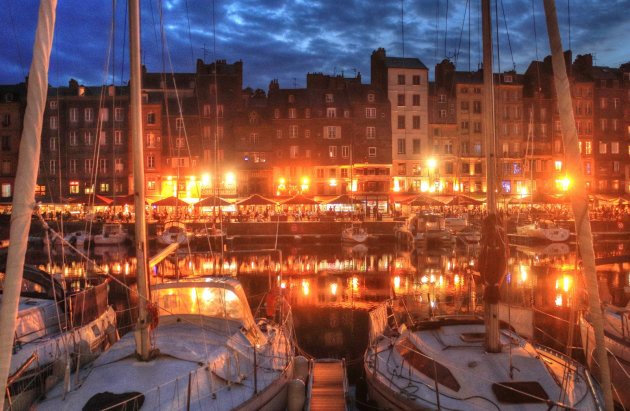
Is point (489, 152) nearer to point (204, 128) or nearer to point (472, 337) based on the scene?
point (472, 337)

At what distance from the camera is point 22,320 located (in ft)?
50.9

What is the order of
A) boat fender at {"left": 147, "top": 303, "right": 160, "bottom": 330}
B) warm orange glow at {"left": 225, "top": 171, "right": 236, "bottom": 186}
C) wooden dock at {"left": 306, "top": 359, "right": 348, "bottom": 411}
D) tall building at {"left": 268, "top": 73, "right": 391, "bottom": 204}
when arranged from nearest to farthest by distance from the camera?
boat fender at {"left": 147, "top": 303, "right": 160, "bottom": 330}
wooden dock at {"left": 306, "top": 359, "right": 348, "bottom": 411}
warm orange glow at {"left": 225, "top": 171, "right": 236, "bottom": 186}
tall building at {"left": 268, "top": 73, "right": 391, "bottom": 204}

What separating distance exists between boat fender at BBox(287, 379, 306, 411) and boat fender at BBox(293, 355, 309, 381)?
173 cm

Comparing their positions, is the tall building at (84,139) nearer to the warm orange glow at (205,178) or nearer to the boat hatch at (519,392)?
the warm orange glow at (205,178)

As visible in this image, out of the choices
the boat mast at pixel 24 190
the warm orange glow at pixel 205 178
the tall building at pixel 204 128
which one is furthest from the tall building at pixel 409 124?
the boat mast at pixel 24 190

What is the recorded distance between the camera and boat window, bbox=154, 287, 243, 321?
545 inches

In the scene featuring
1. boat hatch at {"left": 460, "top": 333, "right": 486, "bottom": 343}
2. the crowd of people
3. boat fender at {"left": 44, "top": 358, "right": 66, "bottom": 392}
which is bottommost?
boat fender at {"left": 44, "top": 358, "right": 66, "bottom": 392}

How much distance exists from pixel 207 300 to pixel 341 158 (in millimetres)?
63814

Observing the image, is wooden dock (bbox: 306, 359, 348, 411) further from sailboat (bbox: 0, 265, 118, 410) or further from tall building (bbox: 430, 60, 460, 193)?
tall building (bbox: 430, 60, 460, 193)

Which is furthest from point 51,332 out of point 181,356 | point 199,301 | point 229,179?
point 229,179

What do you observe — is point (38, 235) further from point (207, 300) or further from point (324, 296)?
point (207, 300)

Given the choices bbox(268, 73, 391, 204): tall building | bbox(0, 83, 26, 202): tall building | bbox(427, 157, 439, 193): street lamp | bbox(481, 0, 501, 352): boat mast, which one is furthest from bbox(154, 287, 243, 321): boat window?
bbox(0, 83, 26, 202): tall building

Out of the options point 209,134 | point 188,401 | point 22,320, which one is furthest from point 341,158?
point 188,401

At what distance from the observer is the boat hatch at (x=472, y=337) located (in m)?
11.8
